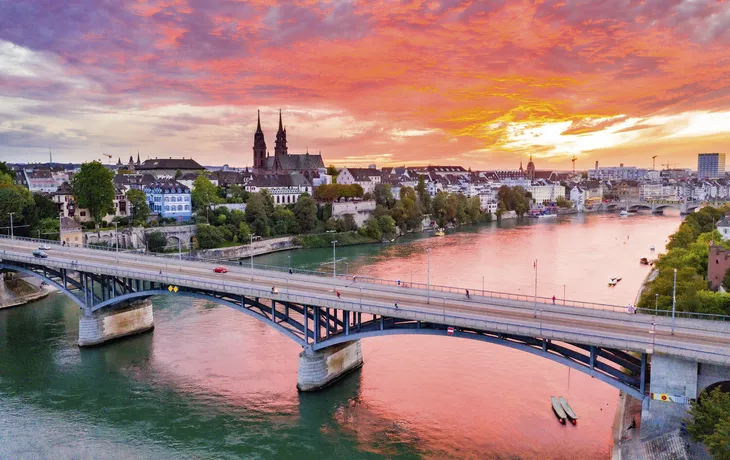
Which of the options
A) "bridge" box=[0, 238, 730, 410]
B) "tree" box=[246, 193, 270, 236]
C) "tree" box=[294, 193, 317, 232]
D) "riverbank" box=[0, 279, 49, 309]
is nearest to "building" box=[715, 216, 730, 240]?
"bridge" box=[0, 238, 730, 410]

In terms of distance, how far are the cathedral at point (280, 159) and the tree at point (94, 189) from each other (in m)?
55.0

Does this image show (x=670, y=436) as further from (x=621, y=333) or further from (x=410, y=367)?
(x=410, y=367)

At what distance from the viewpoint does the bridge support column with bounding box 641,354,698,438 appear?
19.9 metres

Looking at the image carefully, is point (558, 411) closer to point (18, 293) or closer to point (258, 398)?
point (258, 398)

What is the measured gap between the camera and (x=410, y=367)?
3253 centimetres

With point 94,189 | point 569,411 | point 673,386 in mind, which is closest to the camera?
point 673,386

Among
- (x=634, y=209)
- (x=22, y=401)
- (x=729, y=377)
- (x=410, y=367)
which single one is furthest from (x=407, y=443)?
(x=634, y=209)

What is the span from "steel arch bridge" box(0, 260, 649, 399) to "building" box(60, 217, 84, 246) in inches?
963

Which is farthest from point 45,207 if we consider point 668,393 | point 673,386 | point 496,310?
point 673,386

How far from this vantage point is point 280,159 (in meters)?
128

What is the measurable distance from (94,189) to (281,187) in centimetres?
3731

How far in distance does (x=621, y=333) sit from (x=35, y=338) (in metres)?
37.1

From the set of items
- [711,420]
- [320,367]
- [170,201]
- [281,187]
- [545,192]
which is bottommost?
[320,367]

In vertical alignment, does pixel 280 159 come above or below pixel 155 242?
above
